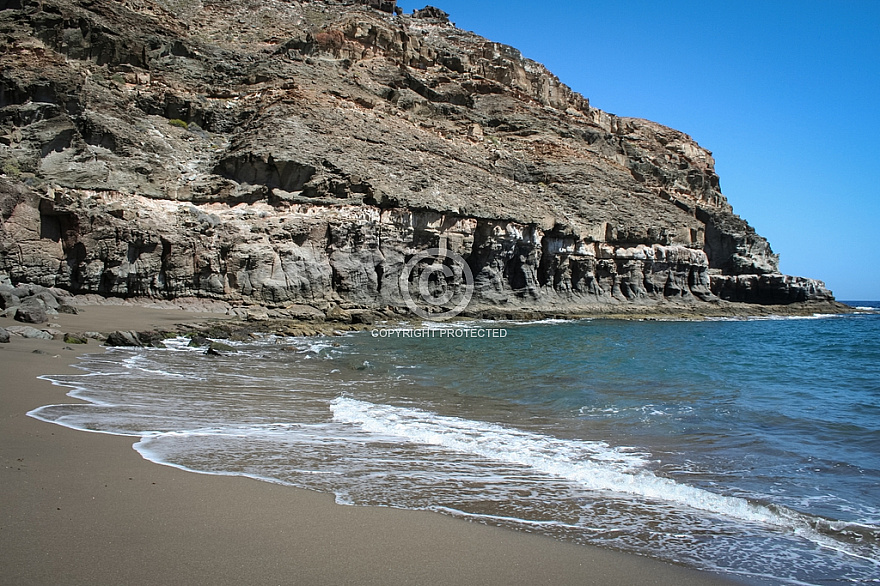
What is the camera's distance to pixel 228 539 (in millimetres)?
3258

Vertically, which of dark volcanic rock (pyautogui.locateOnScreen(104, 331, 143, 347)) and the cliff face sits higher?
the cliff face

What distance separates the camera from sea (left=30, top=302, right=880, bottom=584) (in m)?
4.07

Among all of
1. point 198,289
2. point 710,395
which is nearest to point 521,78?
point 198,289

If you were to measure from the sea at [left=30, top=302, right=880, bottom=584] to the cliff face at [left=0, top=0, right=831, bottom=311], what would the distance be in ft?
33.4

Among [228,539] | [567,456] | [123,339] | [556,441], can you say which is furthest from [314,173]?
[228,539]

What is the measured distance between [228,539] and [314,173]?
27257 millimetres

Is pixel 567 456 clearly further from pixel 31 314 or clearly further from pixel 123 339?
pixel 31 314

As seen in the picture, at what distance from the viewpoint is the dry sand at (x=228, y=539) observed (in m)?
2.83

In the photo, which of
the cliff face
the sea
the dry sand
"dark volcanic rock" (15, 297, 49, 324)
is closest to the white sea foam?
the sea

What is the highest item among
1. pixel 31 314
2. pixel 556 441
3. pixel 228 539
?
pixel 31 314

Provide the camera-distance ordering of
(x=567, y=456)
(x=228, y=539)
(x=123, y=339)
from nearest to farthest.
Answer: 1. (x=228, y=539)
2. (x=567, y=456)
3. (x=123, y=339)

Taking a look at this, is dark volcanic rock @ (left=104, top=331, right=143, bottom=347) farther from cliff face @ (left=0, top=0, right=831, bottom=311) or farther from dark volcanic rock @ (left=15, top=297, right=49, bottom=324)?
cliff face @ (left=0, top=0, right=831, bottom=311)

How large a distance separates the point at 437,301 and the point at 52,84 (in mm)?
21272

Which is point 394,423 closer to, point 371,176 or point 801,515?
point 801,515
